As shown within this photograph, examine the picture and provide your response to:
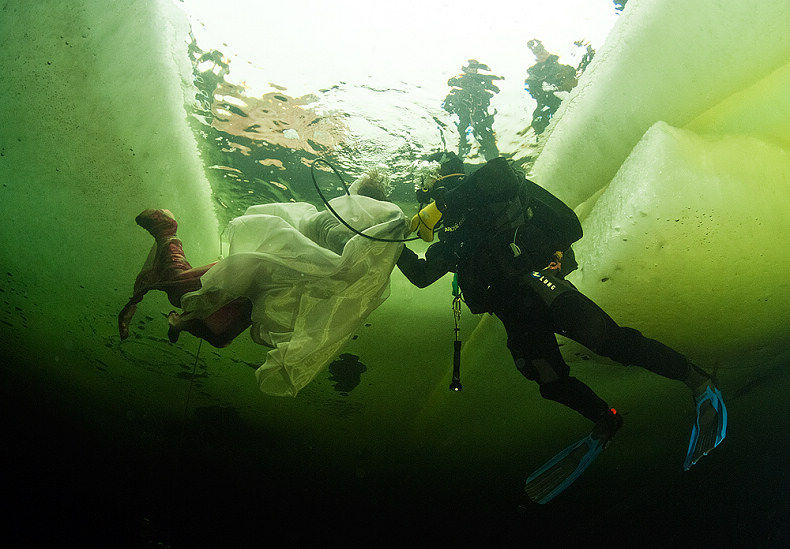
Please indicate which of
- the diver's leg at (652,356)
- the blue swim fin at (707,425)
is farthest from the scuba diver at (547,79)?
the blue swim fin at (707,425)

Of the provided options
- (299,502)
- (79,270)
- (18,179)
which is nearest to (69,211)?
(18,179)

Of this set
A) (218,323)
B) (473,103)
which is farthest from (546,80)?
(218,323)

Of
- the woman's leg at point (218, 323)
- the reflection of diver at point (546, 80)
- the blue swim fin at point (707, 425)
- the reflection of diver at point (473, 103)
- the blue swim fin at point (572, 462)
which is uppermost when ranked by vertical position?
the reflection of diver at point (546, 80)

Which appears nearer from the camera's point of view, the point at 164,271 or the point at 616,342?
the point at 616,342

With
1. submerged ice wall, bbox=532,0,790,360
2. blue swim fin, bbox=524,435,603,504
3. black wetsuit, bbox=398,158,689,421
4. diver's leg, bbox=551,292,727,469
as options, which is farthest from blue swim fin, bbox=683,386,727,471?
submerged ice wall, bbox=532,0,790,360

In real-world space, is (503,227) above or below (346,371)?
above

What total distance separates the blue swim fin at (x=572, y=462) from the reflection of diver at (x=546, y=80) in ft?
10.2

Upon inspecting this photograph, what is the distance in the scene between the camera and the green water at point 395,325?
2.34 meters

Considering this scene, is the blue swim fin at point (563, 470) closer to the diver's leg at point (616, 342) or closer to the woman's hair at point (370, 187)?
the diver's leg at point (616, 342)

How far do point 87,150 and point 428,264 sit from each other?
3098mm

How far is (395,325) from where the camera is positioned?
4.09 m

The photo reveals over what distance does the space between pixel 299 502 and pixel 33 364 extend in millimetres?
4853

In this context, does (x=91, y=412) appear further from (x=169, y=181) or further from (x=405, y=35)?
(x=405, y=35)

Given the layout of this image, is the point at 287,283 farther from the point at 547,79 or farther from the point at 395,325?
the point at 547,79
